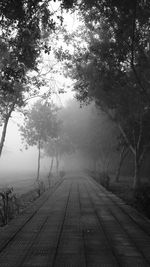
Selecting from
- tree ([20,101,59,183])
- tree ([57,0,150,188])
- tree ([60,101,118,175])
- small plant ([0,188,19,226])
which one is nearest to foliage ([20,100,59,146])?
tree ([20,101,59,183])

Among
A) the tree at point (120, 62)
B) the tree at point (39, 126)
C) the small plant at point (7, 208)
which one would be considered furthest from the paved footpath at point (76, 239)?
the tree at point (39, 126)

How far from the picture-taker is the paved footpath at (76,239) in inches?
299

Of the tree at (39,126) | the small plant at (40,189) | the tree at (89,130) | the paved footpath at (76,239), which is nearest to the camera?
the paved footpath at (76,239)

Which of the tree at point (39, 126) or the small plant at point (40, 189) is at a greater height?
the tree at point (39, 126)

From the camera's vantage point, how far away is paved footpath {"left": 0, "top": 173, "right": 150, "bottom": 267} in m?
7.60

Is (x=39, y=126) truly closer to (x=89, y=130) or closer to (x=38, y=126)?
(x=38, y=126)

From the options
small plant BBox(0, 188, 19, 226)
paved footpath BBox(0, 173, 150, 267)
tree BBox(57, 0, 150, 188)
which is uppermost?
tree BBox(57, 0, 150, 188)

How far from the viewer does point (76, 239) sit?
9852 millimetres

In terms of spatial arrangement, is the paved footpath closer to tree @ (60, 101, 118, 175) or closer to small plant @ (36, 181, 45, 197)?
small plant @ (36, 181, 45, 197)

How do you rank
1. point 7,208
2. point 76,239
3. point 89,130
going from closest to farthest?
point 76,239 < point 7,208 < point 89,130

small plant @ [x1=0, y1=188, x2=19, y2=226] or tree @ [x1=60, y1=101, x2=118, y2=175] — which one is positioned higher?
tree @ [x1=60, y1=101, x2=118, y2=175]

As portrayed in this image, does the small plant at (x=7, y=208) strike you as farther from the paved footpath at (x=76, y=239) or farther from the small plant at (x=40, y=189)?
the small plant at (x=40, y=189)

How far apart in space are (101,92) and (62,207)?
39.7ft

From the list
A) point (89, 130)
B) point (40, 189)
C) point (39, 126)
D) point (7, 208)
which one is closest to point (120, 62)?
point (7, 208)
